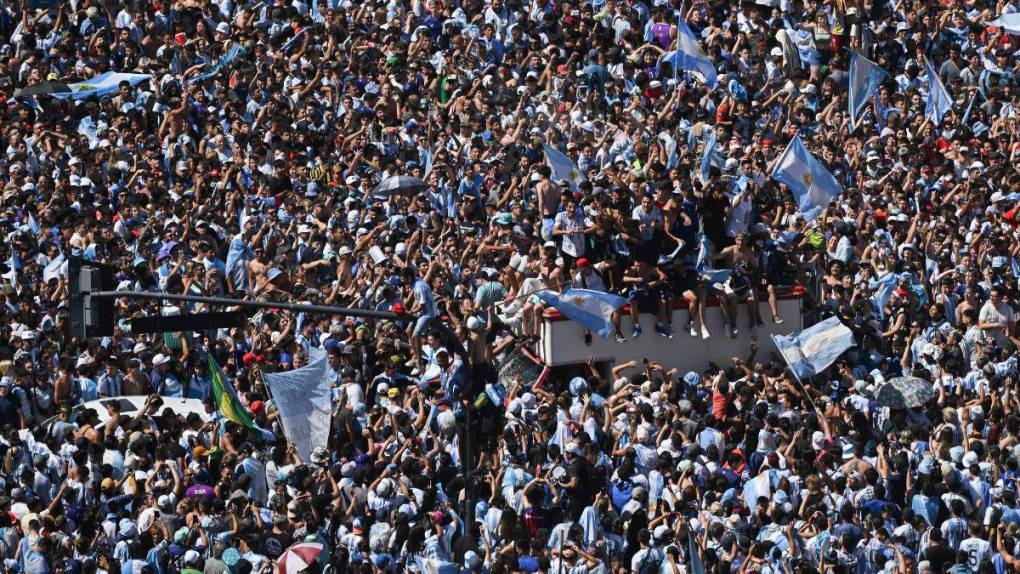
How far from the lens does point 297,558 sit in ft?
78.9

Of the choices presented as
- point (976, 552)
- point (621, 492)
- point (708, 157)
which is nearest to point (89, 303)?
point (621, 492)

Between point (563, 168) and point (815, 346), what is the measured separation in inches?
179

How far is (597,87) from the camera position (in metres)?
36.0

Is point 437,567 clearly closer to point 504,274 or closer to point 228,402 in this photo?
point 228,402

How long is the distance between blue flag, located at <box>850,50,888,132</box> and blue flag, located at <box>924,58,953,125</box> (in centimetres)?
68

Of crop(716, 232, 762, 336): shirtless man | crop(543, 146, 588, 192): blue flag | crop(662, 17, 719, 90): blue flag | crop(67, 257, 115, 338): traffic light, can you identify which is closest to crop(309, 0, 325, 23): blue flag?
crop(662, 17, 719, 90): blue flag

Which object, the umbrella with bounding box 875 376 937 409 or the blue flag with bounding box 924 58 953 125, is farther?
the blue flag with bounding box 924 58 953 125

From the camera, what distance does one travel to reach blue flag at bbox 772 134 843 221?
32062 millimetres

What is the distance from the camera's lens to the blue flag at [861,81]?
3484 centimetres

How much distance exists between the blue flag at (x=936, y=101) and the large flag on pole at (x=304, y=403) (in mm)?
11150

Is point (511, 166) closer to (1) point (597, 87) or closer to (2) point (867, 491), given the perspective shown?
(1) point (597, 87)

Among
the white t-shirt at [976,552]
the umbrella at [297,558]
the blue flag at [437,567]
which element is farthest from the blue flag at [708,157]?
the umbrella at [297,558]

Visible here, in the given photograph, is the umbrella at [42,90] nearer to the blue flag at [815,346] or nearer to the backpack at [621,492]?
the blue flag at [815,346]

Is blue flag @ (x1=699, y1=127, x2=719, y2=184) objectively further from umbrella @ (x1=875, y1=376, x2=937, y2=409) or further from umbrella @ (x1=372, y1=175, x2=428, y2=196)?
umbrella @ (x1=875, y1=376, x2=937, y2=409)
